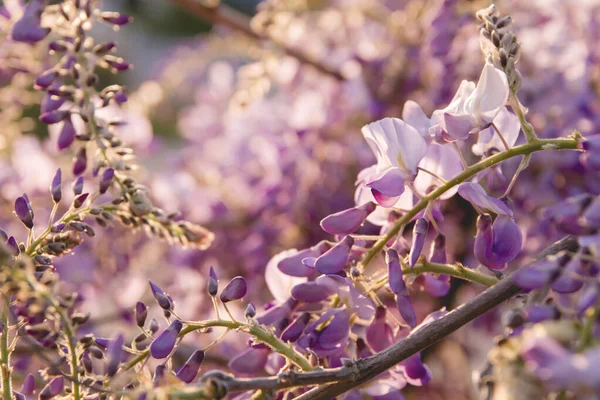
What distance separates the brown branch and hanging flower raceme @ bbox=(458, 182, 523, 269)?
523 millimetres

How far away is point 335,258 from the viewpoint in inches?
13.6

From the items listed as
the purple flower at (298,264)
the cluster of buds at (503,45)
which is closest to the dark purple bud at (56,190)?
the purple flower at (298,264)

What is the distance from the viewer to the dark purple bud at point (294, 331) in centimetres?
35

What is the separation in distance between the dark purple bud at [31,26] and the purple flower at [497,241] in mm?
295

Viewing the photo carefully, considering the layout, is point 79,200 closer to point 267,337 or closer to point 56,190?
point 56,190

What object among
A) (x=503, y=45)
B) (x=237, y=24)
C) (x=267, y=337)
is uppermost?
(x=503, y=45)

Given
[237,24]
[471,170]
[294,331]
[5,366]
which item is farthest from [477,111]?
[237,24]

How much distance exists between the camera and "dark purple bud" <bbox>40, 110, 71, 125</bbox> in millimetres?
435

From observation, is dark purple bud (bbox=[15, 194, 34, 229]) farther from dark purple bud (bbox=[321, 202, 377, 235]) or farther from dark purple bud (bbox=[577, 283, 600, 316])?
dark purple bud (bbox=[577, 283, 600, 316])

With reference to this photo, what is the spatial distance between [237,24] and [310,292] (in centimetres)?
61

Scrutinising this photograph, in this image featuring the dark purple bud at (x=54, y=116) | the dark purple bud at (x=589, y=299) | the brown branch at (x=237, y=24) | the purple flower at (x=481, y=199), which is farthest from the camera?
the brown branch at (x=237, y=24)

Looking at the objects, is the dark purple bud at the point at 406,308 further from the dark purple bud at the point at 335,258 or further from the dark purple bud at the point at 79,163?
the dark purple bud at the point at 79,163

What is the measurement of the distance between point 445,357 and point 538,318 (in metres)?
0.77

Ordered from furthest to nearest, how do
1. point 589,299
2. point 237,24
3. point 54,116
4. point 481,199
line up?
point 237,24
point 54,116
point 481,199
point 589,299
